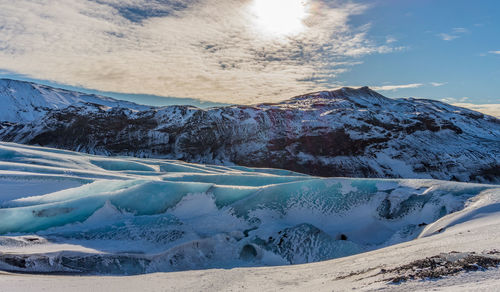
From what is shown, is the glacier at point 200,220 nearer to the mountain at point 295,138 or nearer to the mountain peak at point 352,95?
the mountain at point 295,138

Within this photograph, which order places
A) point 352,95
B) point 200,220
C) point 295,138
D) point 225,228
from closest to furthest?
1. point 225,228
2. point 200,220
3. point 295,138
4. point 352,95

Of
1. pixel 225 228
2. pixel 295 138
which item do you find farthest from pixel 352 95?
pixel 225 228

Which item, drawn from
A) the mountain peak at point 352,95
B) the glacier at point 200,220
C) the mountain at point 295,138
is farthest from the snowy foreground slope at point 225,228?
the mountain peak at point 352,95

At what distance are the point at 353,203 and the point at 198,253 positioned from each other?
6.08 meters

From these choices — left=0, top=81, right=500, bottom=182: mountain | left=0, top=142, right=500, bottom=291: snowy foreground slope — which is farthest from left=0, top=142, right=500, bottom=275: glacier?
left=0, top=81, right=500, bottom=182: mountain

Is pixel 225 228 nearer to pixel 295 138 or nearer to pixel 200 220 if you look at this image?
pixel 200 220

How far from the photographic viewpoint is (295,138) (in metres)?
54.4

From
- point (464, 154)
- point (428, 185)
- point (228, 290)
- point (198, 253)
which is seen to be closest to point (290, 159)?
point (464, 154)

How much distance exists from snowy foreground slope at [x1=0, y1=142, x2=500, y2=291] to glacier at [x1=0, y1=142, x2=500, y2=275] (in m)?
0.03

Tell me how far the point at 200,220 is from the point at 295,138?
4494cm

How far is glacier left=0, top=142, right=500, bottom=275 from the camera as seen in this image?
854cm

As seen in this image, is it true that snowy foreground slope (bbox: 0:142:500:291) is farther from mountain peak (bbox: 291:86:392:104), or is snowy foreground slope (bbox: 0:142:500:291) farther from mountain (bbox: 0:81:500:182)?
mountain peak (bbox: 291:86:392:104)

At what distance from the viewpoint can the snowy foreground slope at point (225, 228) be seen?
614 centimetres

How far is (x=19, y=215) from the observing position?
9.59 metres
